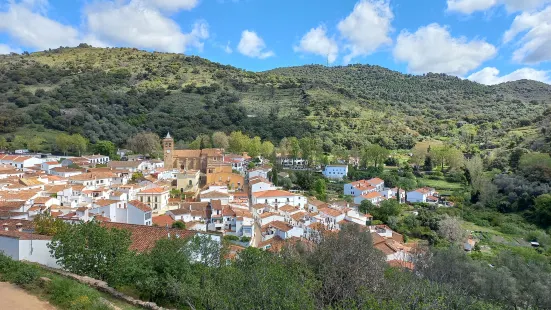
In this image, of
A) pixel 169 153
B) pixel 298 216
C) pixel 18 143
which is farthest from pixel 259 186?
pixel 18 143

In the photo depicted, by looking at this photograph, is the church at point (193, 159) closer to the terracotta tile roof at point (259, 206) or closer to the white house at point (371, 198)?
the terracotta tile roof at point (259, 206)

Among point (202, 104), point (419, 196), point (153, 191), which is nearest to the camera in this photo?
point (153, 191)

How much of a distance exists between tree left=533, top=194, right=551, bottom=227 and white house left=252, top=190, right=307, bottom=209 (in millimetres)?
23815

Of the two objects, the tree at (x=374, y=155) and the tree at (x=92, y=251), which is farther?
the tree at (x=374, y=155)

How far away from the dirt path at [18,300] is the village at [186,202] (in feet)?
16.2

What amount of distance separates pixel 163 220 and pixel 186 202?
16.8 feet

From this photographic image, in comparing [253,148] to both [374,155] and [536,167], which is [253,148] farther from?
[536,167]

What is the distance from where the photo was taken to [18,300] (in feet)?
30.2

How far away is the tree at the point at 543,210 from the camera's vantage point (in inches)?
1452

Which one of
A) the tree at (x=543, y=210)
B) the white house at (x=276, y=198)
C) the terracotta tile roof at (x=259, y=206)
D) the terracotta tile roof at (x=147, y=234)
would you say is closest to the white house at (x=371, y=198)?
the white house at (x=276, y=198)

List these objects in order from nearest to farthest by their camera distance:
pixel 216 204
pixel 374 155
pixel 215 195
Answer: pixel 216 204, pixel 215 195, pixel 374 155

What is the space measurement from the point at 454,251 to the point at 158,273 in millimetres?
17062

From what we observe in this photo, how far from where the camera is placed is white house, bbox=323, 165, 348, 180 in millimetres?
52406

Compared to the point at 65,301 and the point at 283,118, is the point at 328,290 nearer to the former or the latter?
the point at 65,301
